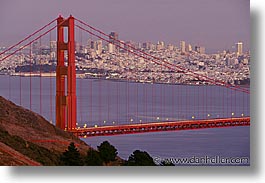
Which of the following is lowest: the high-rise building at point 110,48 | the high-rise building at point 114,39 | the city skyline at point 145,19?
the high-rise building at point 110,48

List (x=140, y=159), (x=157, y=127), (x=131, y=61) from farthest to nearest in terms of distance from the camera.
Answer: (x=131, y=61)
(x=157, y=127)
(x=140, y=159)

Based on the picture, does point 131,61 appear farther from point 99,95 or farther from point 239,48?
point 239,48

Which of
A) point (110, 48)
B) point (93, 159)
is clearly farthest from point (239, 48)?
point (93, 159)

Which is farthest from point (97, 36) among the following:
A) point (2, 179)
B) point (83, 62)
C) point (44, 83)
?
point (2, 179)

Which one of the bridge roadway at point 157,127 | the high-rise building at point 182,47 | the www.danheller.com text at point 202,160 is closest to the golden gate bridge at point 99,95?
the bridge roadway at point 157,127

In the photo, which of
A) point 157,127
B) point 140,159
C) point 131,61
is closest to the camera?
point 140,159

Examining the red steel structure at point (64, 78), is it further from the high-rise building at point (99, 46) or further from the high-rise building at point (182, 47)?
the high-rise building at point (182, 47)
